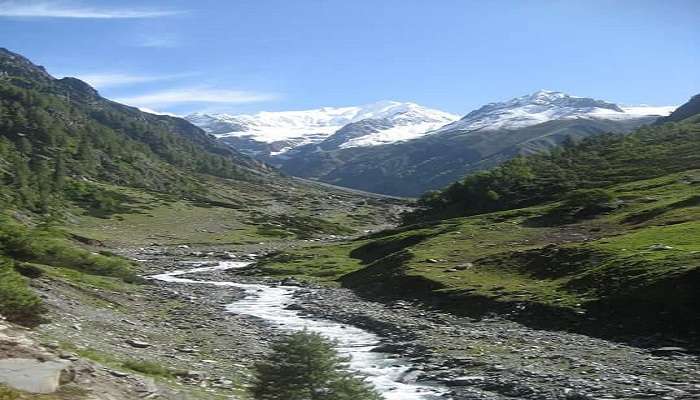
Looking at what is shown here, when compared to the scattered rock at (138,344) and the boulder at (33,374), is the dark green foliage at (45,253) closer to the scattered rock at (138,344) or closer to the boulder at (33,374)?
the scattered rock at (138,344)

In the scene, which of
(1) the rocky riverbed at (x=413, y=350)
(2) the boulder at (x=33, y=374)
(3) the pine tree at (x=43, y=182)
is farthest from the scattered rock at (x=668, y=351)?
(3) the pine tree at (x=43, y=182)

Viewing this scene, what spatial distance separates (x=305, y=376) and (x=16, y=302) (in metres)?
16.0

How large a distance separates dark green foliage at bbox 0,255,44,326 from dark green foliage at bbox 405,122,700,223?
104 m

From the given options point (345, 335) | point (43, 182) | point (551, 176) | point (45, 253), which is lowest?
point (345, 335)

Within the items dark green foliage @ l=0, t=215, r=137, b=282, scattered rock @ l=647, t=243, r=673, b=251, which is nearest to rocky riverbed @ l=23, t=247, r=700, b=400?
dark green foliage @ l=0, t=215, r=137, b=282

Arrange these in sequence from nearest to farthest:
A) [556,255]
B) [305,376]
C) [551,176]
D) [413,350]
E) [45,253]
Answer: [305,376] → [413,350] → [45,253] → [556,255] → [551,176]

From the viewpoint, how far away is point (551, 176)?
140125 millimetres

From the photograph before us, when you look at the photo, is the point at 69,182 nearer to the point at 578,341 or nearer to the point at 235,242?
the point at 235,242

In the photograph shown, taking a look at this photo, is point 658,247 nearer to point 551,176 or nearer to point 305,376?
point 305,376

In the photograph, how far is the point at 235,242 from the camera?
143 metres

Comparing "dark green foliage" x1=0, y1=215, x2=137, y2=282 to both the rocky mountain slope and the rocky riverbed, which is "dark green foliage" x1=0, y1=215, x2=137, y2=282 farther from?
the rocky mountain slope

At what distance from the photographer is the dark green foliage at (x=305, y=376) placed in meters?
18.1

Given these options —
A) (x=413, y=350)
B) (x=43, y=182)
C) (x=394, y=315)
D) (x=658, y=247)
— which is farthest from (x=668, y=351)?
(x=43, y=182)

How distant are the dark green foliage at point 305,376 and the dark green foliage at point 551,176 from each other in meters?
106
